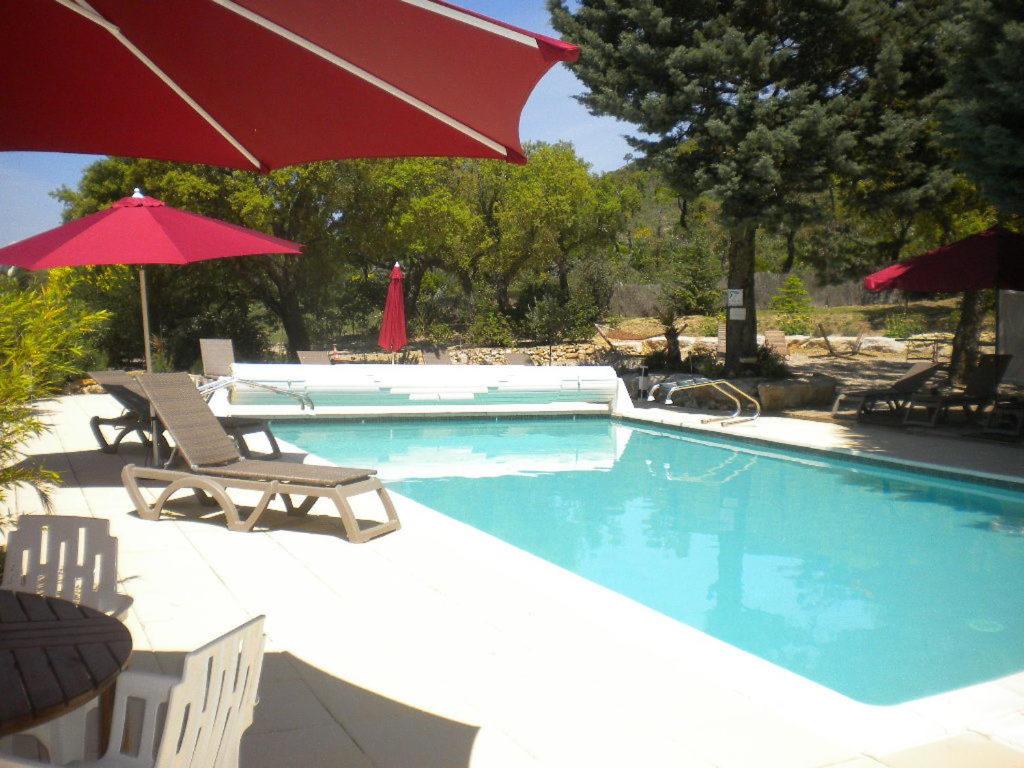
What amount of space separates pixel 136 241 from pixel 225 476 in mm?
2582

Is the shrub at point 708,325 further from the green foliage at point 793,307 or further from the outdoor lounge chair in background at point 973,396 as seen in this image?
the outdoor lounge chair in background at point 973,396

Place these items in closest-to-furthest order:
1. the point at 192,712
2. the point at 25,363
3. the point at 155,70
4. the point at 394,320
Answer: the point at 192,712
the point at 155,70
the point at 25,363
the point at 394,320

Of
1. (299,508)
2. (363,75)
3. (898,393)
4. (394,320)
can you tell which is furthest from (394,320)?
(363,75)

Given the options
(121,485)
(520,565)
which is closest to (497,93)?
(520,565)

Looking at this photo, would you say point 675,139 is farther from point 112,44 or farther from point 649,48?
point 112,44

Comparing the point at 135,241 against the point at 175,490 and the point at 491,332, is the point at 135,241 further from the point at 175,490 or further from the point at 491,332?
the point at 491,332

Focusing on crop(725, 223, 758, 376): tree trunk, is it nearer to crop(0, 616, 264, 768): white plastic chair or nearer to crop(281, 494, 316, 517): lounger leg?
crop(281, 494, 316, 517): lounger leg

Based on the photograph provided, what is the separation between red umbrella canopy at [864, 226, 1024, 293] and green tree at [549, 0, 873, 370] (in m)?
2.23

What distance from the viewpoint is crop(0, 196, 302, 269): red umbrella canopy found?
6988 millimetres

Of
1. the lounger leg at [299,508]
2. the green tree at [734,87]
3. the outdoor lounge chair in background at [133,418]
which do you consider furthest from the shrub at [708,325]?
the lounger leg at [299,508]

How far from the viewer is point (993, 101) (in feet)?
27.6

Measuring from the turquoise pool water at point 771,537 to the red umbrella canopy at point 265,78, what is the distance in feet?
11.8

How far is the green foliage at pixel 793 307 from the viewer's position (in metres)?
23.8

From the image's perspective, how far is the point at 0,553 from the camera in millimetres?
3695
